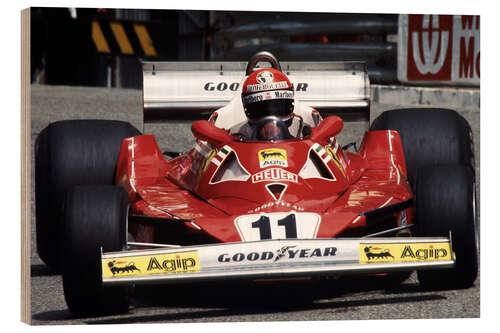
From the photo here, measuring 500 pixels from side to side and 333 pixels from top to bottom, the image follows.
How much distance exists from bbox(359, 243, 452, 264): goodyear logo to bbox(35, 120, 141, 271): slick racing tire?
7.49ft

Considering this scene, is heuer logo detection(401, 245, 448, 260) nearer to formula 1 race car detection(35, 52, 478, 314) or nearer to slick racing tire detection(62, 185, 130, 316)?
formula 1 race car detection(35, 52, 478, 314)

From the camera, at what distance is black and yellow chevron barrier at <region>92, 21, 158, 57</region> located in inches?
410

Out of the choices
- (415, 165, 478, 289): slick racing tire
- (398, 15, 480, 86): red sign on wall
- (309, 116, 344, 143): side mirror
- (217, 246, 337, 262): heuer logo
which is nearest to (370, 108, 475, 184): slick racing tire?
(309, 116, 344, 143): side mirror

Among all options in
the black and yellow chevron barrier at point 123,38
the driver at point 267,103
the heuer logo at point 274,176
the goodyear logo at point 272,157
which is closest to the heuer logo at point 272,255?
the heuer logo at point 274,176

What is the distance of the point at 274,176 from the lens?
629 cm

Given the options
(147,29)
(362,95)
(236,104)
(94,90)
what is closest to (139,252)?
(236,104)

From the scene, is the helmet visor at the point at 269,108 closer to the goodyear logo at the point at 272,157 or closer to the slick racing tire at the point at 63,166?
the goodyear logo at the point at 272,157

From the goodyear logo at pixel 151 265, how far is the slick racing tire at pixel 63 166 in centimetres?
176

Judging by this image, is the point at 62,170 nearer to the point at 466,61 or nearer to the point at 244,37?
the point at 466,61

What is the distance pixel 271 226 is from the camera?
5730mm

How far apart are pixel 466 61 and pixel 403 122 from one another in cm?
514

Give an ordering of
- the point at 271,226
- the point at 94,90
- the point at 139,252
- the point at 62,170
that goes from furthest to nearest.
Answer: the point at 94,90, the point at 62,170, the point at 271,226, the point at 139,252

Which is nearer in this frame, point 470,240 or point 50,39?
point 470,240

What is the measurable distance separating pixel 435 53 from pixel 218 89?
5465 millimetres
